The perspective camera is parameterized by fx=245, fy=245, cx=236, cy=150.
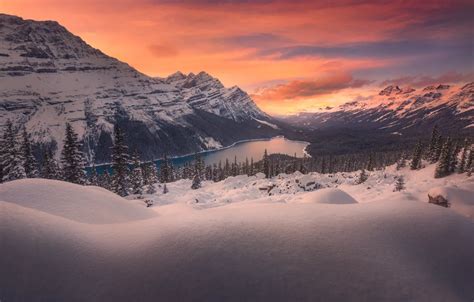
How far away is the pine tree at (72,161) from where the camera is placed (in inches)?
1474

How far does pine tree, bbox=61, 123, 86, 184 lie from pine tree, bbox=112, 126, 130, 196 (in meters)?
4.70

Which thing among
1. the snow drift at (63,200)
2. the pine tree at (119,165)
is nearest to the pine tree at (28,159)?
the pine tree at (119,165)

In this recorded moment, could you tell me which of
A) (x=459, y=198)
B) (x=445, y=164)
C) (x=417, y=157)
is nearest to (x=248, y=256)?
(x=459, y=198)

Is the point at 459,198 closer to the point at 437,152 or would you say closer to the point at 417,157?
the point at 417,157

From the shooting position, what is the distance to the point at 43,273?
430 centimetres

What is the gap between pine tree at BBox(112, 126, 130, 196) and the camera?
130 ft

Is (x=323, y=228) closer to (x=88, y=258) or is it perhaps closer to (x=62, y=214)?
(x=88, y=258)

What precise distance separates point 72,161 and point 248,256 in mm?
42371

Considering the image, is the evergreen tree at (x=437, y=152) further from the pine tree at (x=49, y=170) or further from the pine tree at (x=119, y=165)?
the pine tree at (x=49, y=170)

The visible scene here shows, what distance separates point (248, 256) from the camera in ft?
15.3

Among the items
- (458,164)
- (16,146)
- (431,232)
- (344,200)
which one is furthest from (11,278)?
(458,164)

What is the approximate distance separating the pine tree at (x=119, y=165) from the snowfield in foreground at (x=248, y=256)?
3743cm

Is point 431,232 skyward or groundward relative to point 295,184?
skyward

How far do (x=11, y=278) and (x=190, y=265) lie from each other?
9.64 feet
